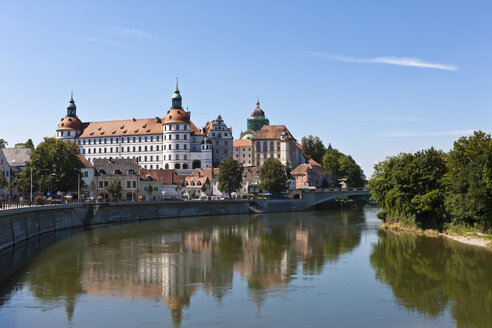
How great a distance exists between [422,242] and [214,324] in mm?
34344

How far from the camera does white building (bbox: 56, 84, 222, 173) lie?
16200 cm

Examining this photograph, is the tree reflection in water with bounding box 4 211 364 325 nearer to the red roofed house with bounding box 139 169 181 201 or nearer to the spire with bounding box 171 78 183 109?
the red roofed house with bounding box 139 169 181 201

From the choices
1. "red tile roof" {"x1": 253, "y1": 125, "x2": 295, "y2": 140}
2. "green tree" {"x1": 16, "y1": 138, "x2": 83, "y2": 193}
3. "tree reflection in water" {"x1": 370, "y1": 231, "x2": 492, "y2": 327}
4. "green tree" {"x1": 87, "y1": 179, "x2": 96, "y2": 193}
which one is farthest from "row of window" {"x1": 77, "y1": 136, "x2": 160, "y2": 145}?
"tree reflection in water" {"x1": 370, "y1": 231, "x2": 492, "y2": 327}

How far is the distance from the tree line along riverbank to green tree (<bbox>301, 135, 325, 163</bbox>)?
116956 mm

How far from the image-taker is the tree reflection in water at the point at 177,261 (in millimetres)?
30828

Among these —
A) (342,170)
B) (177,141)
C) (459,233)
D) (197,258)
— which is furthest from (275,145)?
(197,258)

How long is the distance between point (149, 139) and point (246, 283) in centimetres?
14195

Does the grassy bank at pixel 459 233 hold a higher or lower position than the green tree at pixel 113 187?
lower

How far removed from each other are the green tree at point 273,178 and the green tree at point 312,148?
65266mm

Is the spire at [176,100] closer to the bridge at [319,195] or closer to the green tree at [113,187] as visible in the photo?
the bridge at [319,195]

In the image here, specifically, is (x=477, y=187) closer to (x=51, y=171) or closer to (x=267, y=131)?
(x=51, y=171)

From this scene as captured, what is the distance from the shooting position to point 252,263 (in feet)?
→ 135

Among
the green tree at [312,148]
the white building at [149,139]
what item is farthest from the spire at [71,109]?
the green tree at [312,148]

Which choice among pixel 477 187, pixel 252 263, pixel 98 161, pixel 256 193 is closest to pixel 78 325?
pixel 252 263
